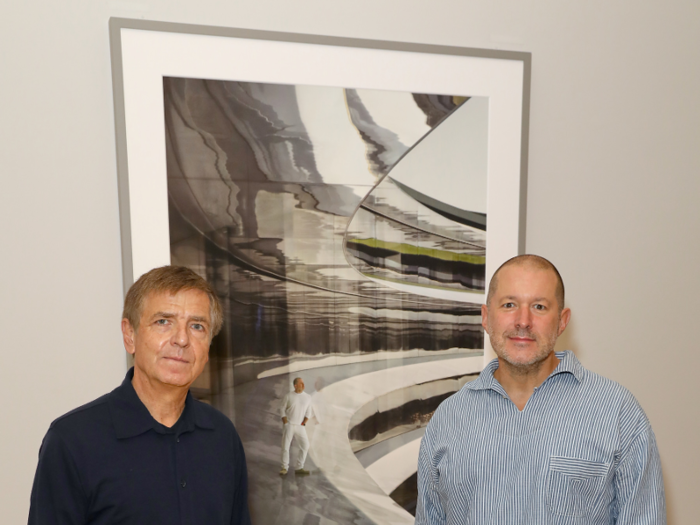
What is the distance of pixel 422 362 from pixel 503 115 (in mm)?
795

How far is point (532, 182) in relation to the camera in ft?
6.19

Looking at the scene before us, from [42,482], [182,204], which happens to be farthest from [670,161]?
[42,482]

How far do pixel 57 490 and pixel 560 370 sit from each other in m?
1.08

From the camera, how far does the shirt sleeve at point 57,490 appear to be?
1071mm

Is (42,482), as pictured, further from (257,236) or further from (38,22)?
(38,22)

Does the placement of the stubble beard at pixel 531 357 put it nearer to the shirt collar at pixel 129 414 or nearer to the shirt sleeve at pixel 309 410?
the shirt sleeve at pixel 309 410

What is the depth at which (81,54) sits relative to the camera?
4.98 feet

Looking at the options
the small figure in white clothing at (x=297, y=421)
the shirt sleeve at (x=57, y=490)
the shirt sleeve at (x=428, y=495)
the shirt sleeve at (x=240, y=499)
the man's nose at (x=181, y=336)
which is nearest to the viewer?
the shirt sleeve at (x=57, y=490)

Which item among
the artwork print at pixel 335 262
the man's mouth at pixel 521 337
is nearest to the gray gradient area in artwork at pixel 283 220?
the artwork print at pixel 335 262

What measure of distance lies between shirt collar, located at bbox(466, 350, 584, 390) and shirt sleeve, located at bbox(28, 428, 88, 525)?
90 cm

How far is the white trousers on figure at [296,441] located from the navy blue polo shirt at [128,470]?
406 mm

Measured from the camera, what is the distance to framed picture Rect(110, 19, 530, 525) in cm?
156

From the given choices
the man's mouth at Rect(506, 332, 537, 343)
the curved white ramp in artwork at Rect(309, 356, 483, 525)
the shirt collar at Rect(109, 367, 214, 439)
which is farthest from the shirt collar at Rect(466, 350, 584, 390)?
the shirt collar at Rect(109, 367, 214, 439)

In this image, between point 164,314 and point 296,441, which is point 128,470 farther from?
point 296,441
